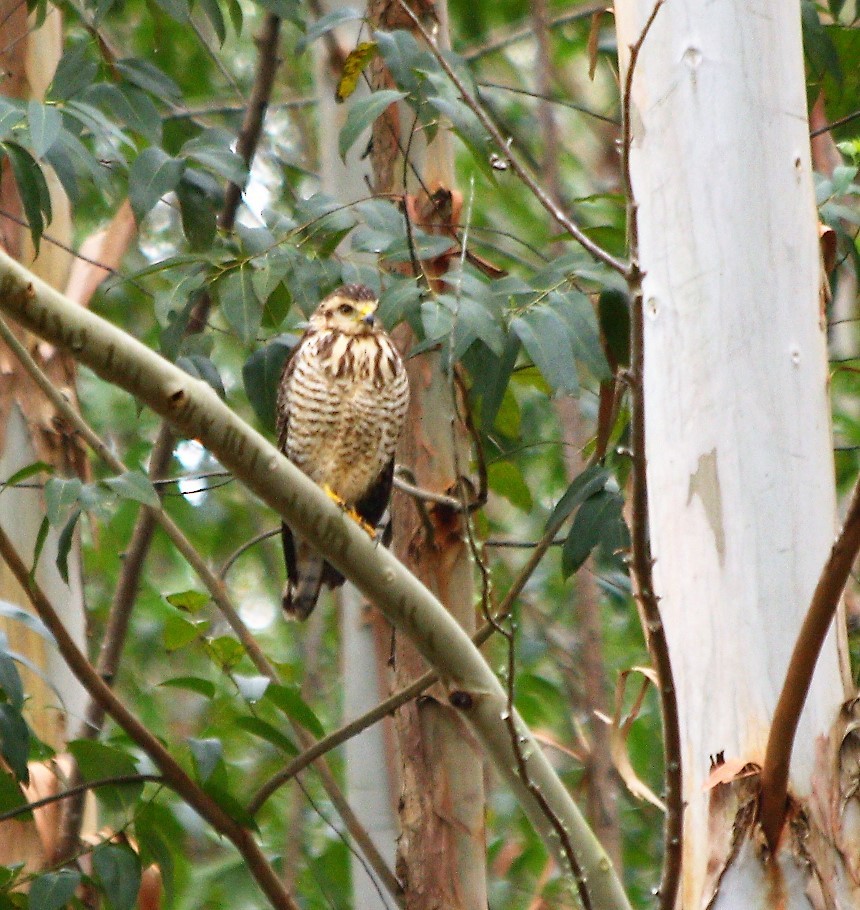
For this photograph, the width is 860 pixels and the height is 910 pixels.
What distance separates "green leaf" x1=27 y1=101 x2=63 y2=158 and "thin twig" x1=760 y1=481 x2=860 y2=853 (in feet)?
5.44

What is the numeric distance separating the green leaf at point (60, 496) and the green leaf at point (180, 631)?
644 mm

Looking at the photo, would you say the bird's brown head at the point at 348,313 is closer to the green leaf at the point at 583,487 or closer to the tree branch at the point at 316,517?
the green leaf at the point at 583,487

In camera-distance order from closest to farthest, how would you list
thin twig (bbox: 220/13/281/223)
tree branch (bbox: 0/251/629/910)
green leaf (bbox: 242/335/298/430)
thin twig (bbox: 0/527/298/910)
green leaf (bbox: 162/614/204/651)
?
tree branch (bbox: 0/251/629/910) → thin twig (bbox: 0/527/298/910) → green leaf (bbox: 162/614/204/651) → green leaf (bbox: 242/335/298/430) → thin twig (bbox: 220/13/281/223)

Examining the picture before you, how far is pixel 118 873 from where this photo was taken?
291cm

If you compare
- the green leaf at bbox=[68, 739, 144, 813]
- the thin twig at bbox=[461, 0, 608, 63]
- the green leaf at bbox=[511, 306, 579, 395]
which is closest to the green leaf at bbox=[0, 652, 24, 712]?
the green leaf at bbox=[68, 739, 144, 813]

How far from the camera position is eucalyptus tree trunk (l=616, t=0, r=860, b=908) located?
6.64 ft

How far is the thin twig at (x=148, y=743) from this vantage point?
2.76 meters

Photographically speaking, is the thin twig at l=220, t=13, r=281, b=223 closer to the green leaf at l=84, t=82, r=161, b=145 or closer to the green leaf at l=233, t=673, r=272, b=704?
the green leaf at l=84, t=82, r=161, b=145

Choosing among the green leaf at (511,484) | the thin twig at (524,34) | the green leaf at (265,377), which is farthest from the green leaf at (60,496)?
the thin twig at (524,34)

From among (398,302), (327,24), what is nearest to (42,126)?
(398,302)

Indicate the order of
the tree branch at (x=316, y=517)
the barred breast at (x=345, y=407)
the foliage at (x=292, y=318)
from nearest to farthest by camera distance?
the tree branch at (x=316, y=517) < the foliage at (x=292, y=318) < the barred breast at (x=345, y=407)

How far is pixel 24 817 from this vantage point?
3.42 m

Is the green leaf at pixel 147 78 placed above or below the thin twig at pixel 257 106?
below

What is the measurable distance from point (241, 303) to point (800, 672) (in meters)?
1.66
